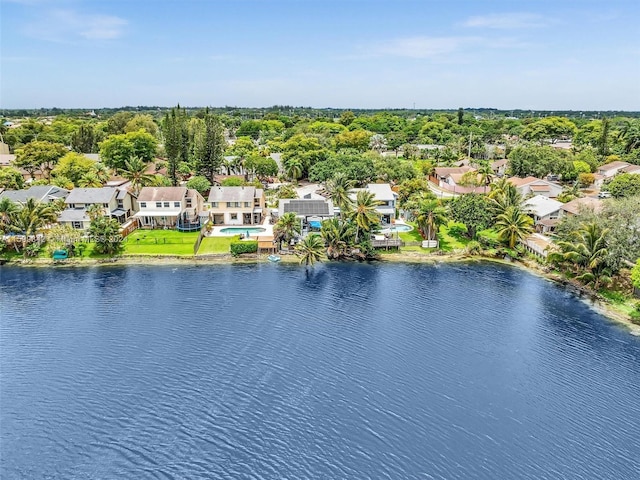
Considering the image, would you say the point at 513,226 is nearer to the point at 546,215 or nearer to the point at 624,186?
the point at 546,215

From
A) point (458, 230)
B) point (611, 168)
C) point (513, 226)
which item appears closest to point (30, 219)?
point (458, 230)

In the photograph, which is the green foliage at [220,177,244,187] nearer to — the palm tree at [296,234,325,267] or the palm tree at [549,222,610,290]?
the palm tree at [296,234,325,267]

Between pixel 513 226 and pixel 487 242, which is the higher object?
pixel 513 226

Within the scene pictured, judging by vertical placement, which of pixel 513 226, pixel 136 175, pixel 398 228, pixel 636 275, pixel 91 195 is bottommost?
pixel 636 275

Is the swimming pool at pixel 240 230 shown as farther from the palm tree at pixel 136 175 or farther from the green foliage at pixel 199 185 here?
the palm tree at pixel 136 175

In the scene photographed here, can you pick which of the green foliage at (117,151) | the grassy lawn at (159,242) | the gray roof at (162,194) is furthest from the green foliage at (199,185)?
the green foliage at (117,151)

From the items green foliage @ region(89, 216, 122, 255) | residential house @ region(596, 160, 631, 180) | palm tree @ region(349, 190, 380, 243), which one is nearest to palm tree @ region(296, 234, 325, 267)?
palm tree @ region(349, 190, 380, 243)
